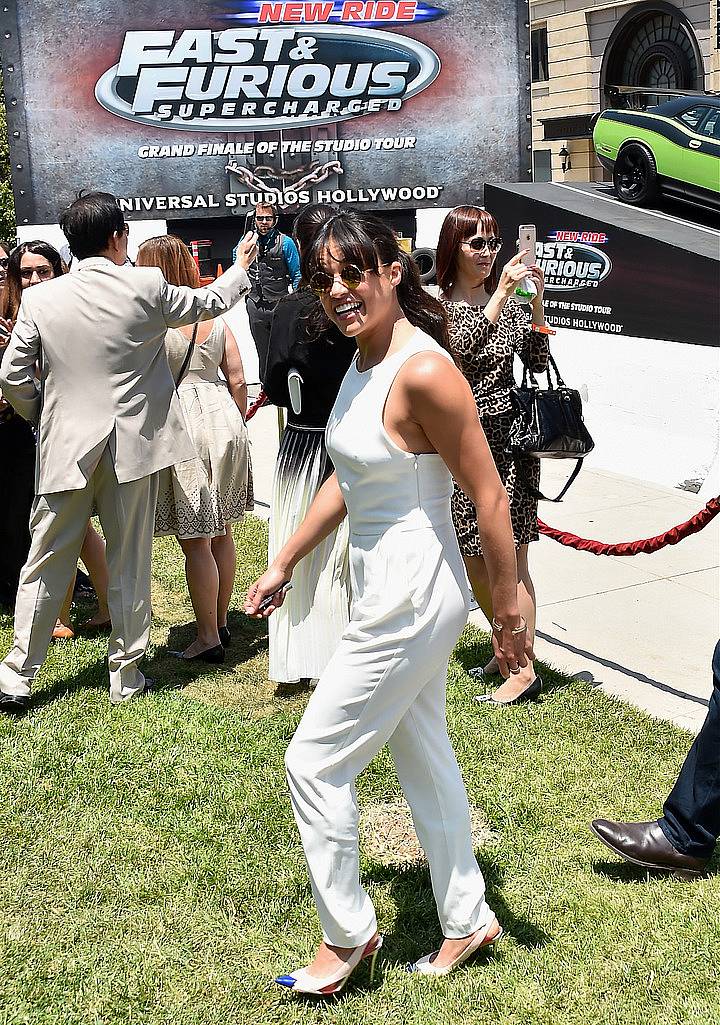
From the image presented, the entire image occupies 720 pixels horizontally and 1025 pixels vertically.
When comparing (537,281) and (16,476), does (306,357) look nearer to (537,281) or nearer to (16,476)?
(537,281)

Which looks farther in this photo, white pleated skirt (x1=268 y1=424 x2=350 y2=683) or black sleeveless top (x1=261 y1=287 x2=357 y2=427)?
white pleated skirt (x1=268 y1=424 x2=350 y2=683)

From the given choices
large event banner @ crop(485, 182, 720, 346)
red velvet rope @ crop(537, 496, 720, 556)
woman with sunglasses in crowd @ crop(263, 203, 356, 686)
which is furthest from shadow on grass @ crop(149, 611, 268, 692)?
large event banner @ crop(485, 182, 720, 346)

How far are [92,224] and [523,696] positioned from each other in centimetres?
278

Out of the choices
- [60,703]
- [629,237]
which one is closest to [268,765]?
[60,703]

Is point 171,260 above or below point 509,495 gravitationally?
above

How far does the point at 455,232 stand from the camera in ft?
15.0

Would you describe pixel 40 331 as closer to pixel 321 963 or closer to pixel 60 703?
pixel 60 703

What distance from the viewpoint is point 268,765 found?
441 centimetres

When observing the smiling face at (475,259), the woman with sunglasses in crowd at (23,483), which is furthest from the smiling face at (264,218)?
the smiling face at (475,259)

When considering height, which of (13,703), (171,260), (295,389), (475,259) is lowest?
(13,703)

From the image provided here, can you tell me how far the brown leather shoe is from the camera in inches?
137

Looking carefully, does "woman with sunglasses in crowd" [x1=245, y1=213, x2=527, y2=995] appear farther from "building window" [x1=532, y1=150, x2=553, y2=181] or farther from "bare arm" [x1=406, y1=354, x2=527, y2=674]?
"building window" [x1=532, y1=150, x2=553, y2=181]

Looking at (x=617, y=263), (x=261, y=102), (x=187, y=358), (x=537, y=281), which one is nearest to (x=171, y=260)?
(x=187, y=358)

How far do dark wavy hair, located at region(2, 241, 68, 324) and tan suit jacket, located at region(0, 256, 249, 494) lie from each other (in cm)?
100
